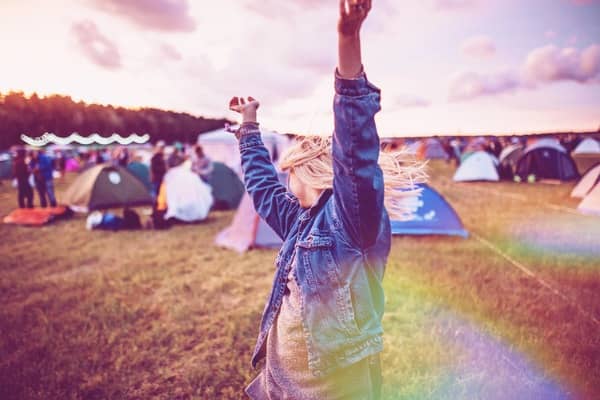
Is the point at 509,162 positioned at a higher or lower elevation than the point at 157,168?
lower

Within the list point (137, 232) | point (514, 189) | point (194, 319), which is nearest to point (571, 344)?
point (194, 319)

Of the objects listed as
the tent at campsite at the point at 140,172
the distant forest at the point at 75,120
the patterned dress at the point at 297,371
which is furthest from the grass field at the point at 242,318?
the distant forest at the point at 75,120

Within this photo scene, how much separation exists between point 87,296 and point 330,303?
5133mm

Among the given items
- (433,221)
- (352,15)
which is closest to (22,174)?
(433,221)

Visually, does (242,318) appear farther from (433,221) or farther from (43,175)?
(43,175)

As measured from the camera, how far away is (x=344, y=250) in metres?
1.40

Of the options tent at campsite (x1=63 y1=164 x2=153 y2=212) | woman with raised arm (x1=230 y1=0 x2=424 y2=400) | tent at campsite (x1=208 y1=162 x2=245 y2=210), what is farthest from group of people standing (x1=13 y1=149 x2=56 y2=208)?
woman with raised arm (x1=230 y1=0 x2=424 y2=400)

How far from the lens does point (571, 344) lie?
3.60 m

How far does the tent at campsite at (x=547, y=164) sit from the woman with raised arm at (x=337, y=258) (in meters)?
20.3

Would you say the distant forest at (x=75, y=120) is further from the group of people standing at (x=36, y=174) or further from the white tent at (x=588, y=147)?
the white tent at (x=588, y=147)

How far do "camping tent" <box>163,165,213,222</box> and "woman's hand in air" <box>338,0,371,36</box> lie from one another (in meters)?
9.91

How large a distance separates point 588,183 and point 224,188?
1281 cm

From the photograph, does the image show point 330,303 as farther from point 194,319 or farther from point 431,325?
point 194,319

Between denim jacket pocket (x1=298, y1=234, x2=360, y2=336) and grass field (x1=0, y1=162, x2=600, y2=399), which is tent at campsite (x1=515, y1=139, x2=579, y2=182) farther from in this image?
denim jacket pocket (x1=298, y1=234, x2=360, y2=336)
